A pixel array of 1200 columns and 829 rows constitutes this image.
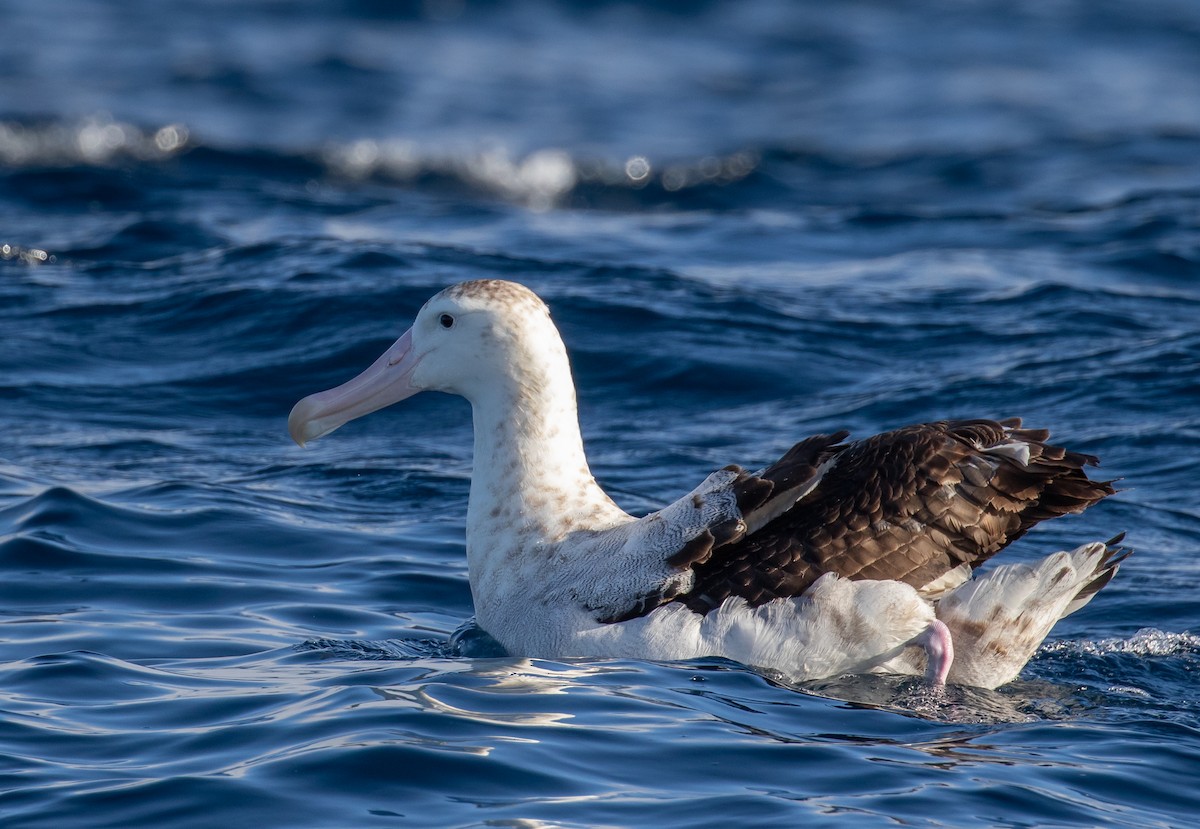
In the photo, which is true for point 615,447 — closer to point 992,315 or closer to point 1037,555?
point 1037,555

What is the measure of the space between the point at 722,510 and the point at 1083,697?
1.67 m

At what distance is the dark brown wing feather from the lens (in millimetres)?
6773

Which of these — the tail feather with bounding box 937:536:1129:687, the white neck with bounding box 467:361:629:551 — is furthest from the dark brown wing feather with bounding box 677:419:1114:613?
the white neck with bounding box 467:361:629:551

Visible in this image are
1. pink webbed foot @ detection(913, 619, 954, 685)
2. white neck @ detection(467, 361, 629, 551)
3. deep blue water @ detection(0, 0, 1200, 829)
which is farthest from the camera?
white neck @ detection(467, 361, 629, 551)

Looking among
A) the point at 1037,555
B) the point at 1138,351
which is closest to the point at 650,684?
the point at 1037,555

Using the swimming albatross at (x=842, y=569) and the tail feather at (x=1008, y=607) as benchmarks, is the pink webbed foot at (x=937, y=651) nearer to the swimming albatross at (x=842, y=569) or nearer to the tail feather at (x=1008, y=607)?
the swimming albatross at (x=842, y=569)

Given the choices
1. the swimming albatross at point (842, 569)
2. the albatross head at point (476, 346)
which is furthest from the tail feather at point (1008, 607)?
the albatross head at point (476, 346)

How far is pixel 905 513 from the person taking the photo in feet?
22.4

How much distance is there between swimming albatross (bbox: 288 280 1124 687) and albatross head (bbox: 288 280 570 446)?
2.62 feet

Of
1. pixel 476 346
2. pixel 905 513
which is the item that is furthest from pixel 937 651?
pixel 476 346

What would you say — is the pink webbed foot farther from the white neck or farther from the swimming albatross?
the white neck

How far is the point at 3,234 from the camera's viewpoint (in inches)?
674

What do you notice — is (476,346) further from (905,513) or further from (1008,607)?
(1008,607)

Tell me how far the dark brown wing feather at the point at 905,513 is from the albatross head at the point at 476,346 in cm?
123
